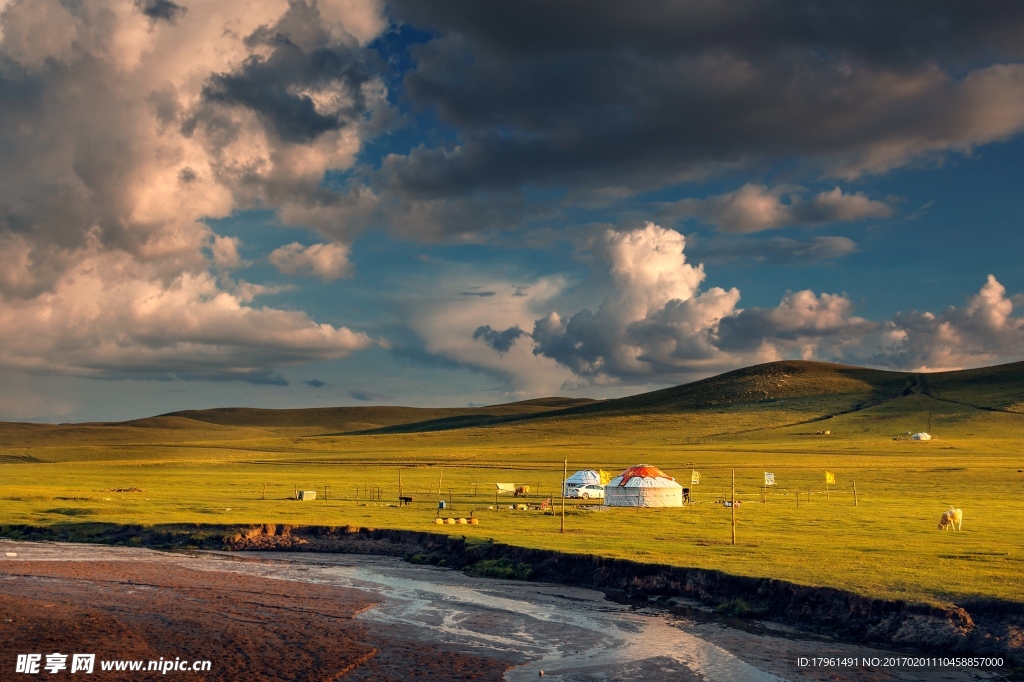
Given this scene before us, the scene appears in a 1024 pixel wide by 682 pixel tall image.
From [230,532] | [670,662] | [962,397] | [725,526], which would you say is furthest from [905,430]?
[670,662]

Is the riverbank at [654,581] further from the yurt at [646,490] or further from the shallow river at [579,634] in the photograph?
the yurt at [646,490]

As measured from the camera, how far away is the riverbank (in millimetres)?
25062

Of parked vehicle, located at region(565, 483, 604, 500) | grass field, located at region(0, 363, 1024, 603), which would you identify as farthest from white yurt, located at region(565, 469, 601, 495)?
grass field, located at region(0, 363, 1024, 603)

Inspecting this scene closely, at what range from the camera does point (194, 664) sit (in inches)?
883

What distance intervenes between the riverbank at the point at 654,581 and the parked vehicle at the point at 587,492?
97.2 ft

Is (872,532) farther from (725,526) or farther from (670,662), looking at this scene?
(670,662)

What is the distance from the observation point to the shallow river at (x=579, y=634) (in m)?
22.8

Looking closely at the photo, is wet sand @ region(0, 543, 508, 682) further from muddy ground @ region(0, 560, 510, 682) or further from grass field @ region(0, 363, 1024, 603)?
grass field @ region(0, 363, 1024, 603)

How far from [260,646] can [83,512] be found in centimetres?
3788

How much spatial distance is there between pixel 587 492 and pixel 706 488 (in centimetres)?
1539

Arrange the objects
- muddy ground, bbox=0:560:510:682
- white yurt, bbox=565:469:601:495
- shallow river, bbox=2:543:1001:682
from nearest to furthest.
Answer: muddy ground, bbox=0:560:510:682 → shallow river, bbox=2:543:1001:682 → white yurt, bbox=565:469:601:495

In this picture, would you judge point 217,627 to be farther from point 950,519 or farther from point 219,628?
point 950,519

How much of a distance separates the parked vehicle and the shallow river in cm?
3692

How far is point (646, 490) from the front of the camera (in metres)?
65.6
